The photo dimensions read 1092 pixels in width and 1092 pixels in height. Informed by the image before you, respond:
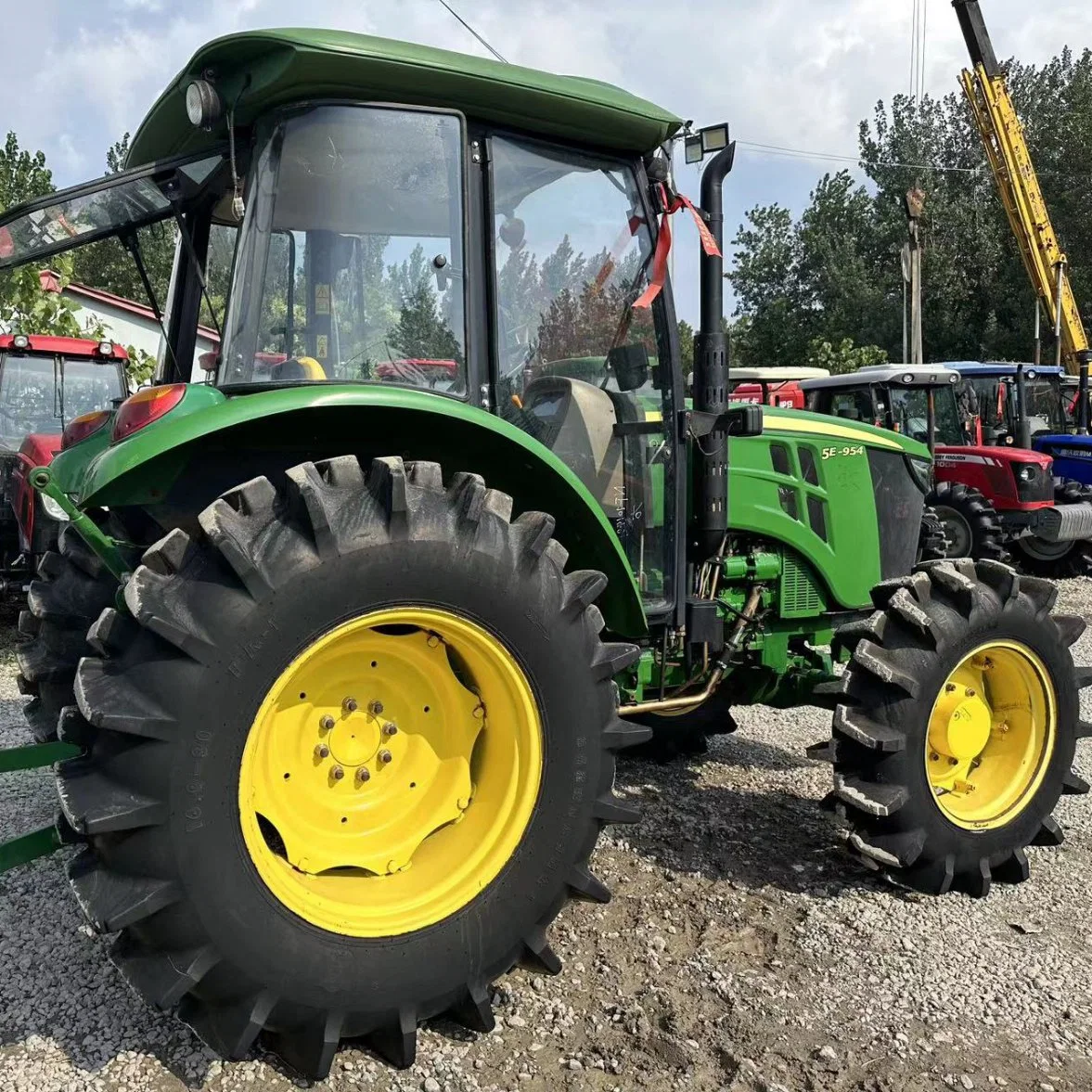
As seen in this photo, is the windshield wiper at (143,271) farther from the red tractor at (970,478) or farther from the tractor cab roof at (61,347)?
the red tractor at (970,478)

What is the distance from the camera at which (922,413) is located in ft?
35.1

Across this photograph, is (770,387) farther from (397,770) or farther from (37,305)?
(397,770)

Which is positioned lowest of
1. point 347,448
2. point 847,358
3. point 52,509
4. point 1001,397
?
point 52,509

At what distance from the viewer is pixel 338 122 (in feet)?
8.29

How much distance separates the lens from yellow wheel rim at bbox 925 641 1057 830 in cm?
335

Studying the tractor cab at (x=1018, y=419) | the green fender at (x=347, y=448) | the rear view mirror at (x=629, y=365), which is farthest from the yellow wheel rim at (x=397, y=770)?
the tractor cab at (x=1018, y=419)

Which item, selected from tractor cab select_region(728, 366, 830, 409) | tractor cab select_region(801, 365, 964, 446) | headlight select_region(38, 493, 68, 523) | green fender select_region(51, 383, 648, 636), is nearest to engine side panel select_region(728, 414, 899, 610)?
green fender select_region(51, 383, 648, 636)

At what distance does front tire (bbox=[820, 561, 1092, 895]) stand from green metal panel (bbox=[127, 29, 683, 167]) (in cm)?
171

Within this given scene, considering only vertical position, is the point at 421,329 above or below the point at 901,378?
below

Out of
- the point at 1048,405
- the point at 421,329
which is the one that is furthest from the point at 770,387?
the point at 421,329

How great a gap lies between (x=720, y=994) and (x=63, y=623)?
2.14 meters

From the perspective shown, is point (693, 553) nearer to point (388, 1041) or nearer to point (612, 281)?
point (612, 281)

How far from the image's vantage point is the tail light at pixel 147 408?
2.33 m

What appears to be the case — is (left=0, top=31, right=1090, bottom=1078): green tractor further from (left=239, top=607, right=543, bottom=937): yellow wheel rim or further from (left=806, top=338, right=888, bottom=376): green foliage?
(left=806, top=338, right=888, bottom=376): green foliage
